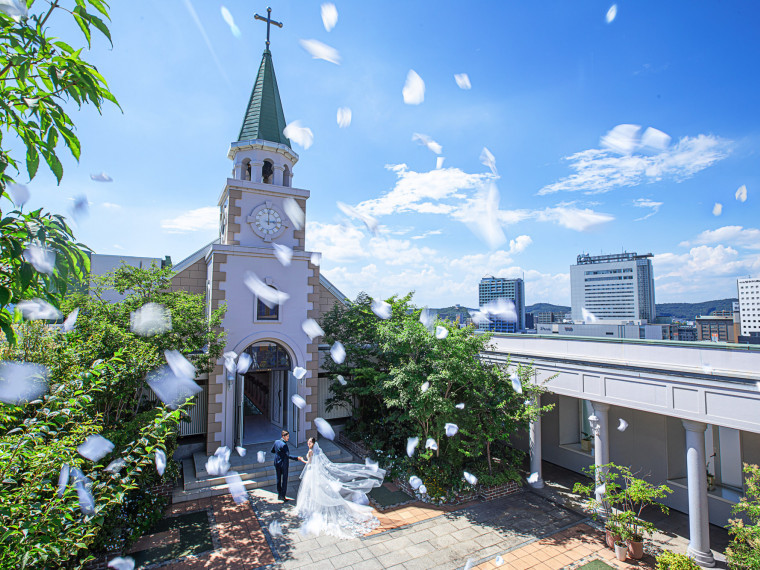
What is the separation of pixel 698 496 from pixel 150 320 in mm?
15235

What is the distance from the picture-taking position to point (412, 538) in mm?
10258

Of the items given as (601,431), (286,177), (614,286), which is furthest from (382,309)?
(614,286)

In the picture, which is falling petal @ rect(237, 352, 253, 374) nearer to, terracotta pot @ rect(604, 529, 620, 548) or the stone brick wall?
the stone brick wall

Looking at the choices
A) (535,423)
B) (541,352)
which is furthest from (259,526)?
(541,352)

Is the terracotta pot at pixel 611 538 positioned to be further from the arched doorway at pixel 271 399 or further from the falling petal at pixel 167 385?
the falling petal at pixel 167 385

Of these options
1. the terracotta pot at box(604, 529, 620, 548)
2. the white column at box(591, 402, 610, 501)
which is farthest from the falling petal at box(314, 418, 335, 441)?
the terracotta pot at box(604, 529, 620, 548)

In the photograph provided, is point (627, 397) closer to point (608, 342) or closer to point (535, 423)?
point (608, 342)

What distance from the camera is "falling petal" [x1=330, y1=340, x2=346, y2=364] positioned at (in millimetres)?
17188

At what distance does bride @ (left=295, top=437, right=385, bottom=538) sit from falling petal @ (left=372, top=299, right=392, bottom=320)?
6229 millimetres

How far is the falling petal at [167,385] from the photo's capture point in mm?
11678

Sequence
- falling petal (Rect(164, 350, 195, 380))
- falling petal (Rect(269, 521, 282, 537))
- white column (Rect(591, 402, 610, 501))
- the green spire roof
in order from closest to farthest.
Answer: falling petal (Rect(269, 521, 282, 537)) < white column (Rect(591, 402, 610, 501)) < falling petal (Rect(164, 350, 195, 380)) < the green spire roof

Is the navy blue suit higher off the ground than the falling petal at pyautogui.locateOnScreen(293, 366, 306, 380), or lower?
lower

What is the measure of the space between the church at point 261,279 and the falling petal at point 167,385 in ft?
5.60

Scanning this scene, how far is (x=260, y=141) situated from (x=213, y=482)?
12517 mm
